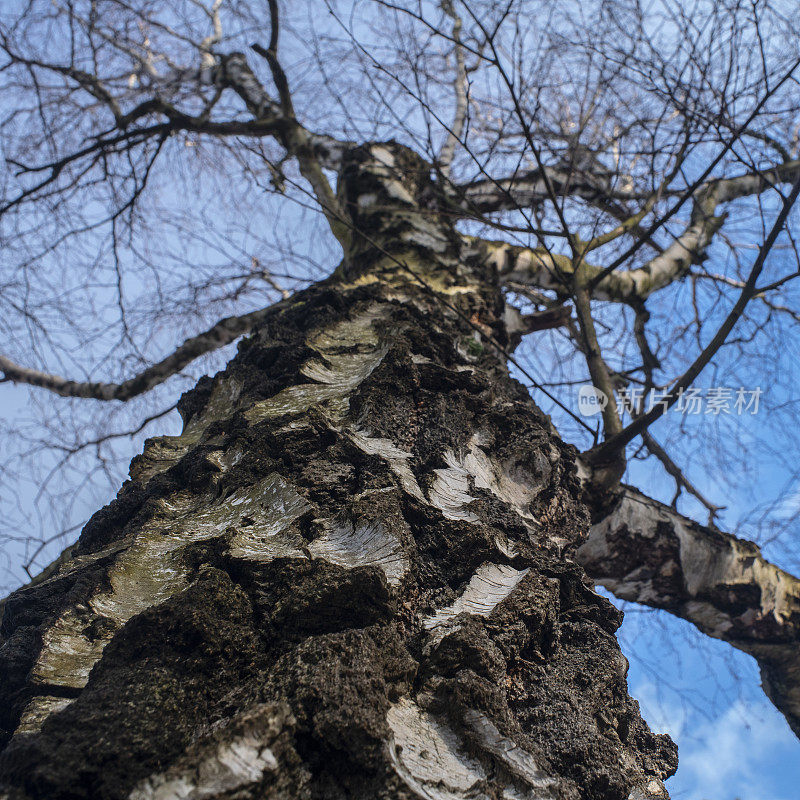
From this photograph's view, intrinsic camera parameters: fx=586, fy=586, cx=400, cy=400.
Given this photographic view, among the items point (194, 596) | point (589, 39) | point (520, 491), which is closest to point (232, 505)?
point (194, 596)

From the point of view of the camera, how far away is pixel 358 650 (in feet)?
2.43

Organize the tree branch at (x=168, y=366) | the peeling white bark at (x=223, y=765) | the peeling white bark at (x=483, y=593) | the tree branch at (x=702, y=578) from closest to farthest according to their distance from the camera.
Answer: the peeling white bark at (x=223, y=765)
the peeling white bark at (x=483, y=593)
the tree branch at (x=702, y=578)
the tree branch at (x=168, y=366)

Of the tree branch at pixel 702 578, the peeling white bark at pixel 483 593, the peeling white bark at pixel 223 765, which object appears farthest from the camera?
the tree branch at pixel 702 578

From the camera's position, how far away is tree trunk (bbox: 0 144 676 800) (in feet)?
2.11

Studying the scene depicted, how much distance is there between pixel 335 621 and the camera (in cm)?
82

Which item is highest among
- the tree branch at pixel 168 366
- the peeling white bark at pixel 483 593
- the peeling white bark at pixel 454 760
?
the tree branch at pixel 168 366

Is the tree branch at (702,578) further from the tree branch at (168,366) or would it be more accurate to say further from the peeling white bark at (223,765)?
the tree branch at (168,366)

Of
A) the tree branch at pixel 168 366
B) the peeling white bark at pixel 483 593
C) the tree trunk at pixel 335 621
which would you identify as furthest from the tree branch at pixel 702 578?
the tree branch at pixel 168 366

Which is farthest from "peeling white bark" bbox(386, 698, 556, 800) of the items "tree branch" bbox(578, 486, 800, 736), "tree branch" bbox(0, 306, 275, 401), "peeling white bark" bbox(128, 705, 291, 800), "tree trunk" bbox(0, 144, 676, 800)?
"tree branch" bbox(0, 306, 275, 401)

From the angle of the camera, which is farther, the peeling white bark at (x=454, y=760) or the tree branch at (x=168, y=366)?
the tree branch at (x=168, y=366)

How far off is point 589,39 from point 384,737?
3.09m

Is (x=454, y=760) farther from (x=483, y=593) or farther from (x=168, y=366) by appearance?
(x=168, y=366)

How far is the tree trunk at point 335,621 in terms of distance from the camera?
64 cm

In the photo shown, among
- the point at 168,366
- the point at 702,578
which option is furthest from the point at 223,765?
the point at 168,366
